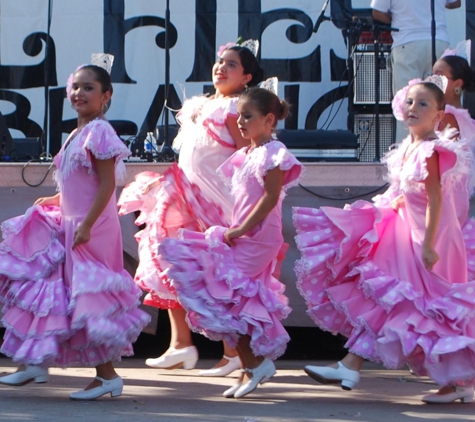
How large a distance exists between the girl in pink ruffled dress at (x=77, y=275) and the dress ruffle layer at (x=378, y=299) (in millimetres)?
871

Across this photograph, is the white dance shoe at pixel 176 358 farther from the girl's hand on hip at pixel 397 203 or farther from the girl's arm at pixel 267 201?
the girl's hand on hip at pixel 397 203

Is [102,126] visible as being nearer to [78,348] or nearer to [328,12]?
[78,348]

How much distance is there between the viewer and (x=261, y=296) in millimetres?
4711

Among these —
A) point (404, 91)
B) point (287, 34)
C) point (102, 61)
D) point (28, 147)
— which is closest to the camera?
point (404, 91)

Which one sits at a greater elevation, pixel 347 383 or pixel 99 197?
pixel 99 197

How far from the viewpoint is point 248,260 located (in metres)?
4.75

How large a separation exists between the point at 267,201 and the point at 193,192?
0.82 metres

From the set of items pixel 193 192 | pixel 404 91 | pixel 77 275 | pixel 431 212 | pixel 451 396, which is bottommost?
pixel 451 396

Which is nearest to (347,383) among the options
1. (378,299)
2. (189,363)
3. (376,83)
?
(378,299)

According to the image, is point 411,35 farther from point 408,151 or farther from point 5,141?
point 5,141

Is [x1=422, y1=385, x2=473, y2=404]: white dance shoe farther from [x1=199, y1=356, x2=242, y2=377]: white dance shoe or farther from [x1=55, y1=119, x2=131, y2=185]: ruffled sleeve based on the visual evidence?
[x1=55, y1=119, x2=131, y2=185]: ruffled sleeve

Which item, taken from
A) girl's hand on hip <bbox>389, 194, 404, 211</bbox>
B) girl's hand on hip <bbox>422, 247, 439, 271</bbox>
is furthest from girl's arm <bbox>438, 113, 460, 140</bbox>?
girl's hand on hip <bbox>422, 247, 439, 271</bbox>

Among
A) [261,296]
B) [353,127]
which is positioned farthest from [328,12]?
[261,296]

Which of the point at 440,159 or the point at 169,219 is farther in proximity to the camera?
the point at 169,219
